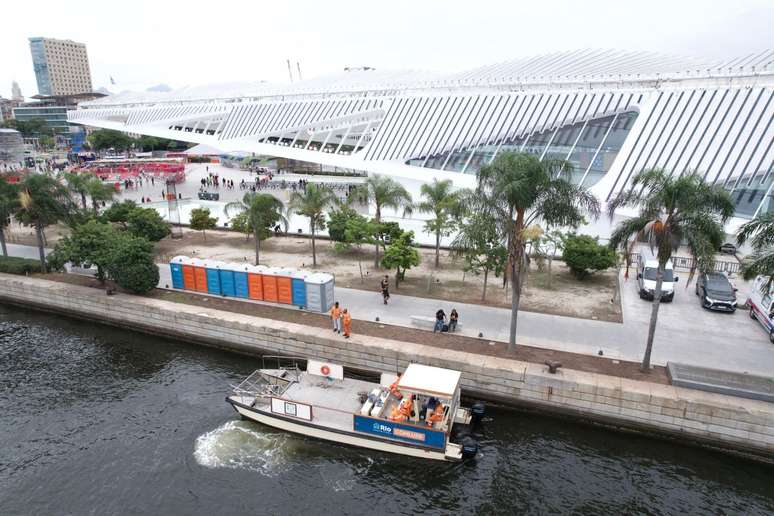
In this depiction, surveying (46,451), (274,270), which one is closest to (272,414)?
(46,451)

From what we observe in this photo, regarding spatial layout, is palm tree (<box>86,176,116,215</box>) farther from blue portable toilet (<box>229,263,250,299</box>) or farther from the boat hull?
the boat hull

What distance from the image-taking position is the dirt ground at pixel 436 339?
57.7ft

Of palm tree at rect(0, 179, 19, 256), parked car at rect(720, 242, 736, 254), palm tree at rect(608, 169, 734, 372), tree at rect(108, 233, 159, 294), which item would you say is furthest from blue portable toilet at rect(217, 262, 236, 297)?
parked car at rect(720, 242, 736, 254)

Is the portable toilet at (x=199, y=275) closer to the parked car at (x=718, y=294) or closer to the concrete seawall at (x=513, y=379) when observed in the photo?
the concrete seawall at (x=513, y=379)

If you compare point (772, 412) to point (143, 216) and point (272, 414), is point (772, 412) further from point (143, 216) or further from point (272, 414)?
point (143, 216)

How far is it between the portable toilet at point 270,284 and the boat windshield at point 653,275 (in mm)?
18226

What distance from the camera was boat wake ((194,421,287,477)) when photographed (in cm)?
1508

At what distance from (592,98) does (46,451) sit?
39395 mm

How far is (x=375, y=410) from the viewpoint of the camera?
51.9 feet

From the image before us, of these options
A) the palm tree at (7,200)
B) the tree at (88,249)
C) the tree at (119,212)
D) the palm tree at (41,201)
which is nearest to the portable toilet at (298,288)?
the tree at (88,249)

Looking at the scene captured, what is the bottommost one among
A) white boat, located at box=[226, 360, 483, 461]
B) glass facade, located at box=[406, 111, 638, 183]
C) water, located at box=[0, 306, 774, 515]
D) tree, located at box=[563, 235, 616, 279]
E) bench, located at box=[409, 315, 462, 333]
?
water, located at box=[0, 306, 774, 515]

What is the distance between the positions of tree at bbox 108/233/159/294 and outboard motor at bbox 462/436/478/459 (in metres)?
17.8

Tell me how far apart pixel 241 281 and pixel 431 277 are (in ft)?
31.2

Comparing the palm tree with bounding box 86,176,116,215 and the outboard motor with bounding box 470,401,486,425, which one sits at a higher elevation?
the palm tree with bounding box 86,176,116,215
